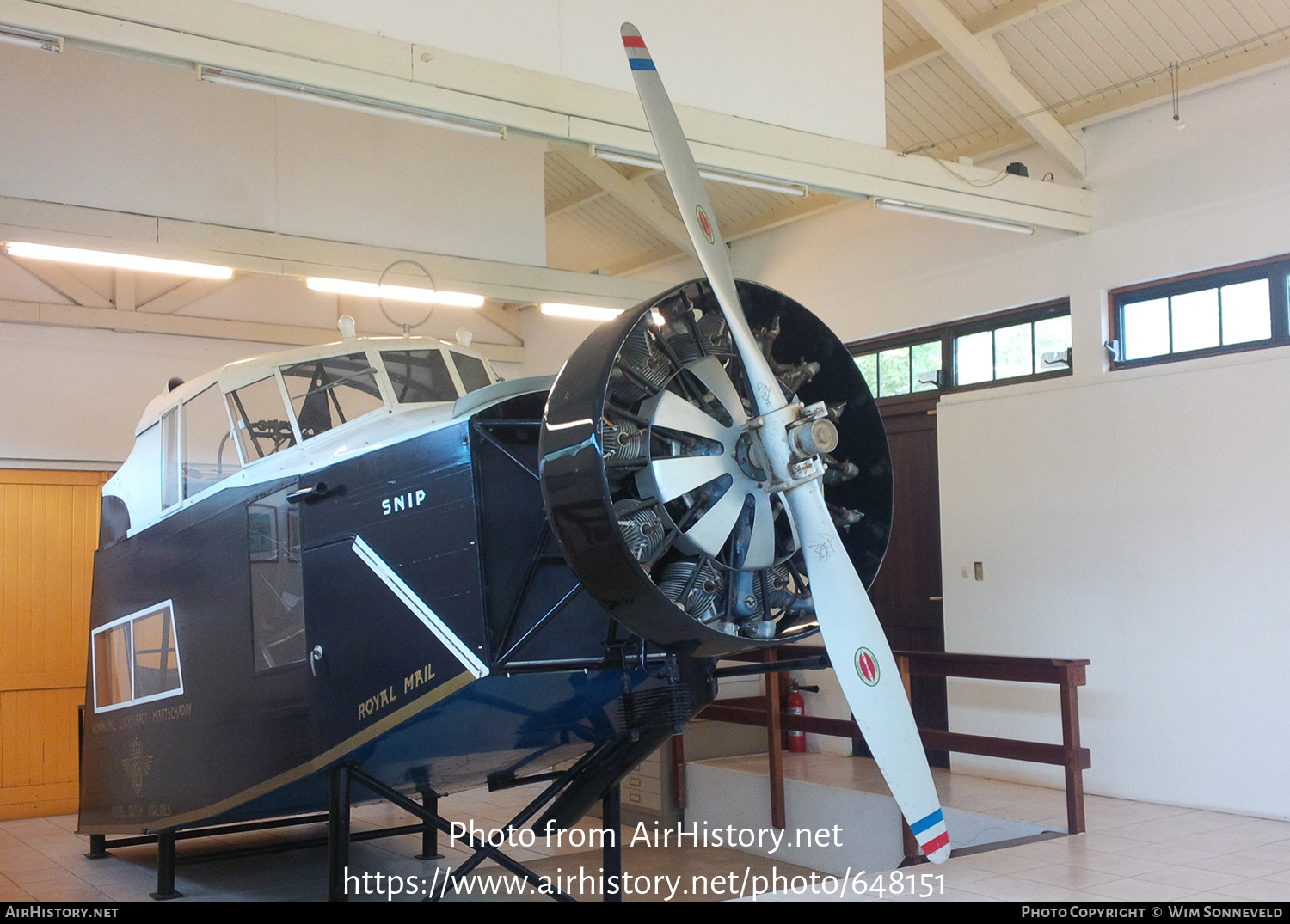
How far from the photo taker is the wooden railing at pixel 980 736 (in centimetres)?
575

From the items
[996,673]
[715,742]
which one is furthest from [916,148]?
[715,742]

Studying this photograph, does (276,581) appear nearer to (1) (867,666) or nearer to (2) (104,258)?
(1) (867,666)

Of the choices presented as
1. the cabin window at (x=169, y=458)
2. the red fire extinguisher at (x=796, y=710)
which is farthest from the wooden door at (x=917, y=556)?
the cabin window at (x=169, y=458)

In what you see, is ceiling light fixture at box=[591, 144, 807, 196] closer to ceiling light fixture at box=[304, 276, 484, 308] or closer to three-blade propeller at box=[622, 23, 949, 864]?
three-blade propeller at box=[622, 23, 949, 864]

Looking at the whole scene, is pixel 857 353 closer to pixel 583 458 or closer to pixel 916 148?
pixel 916 148

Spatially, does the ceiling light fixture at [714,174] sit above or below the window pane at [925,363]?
above

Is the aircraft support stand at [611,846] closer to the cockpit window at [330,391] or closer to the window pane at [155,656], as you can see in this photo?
the cockpit window at [330,391]

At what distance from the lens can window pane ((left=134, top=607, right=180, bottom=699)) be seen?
5.49 meters

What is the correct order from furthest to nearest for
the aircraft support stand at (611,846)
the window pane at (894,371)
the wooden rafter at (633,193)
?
the wooden rafter at (633,193) → the window pane at (894,371) → the aircraft support stand at (611,846)

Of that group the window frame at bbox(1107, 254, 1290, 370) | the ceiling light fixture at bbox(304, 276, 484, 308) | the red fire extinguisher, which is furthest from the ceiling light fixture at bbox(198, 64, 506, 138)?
the red fire extinguisher

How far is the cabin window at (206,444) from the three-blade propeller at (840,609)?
253cm

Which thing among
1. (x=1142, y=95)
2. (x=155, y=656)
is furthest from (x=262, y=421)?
(x=1142, y=95)

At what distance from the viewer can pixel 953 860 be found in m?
5.07

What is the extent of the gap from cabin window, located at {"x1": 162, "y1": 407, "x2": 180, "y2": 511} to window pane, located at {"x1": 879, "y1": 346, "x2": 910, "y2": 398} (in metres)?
5.35
